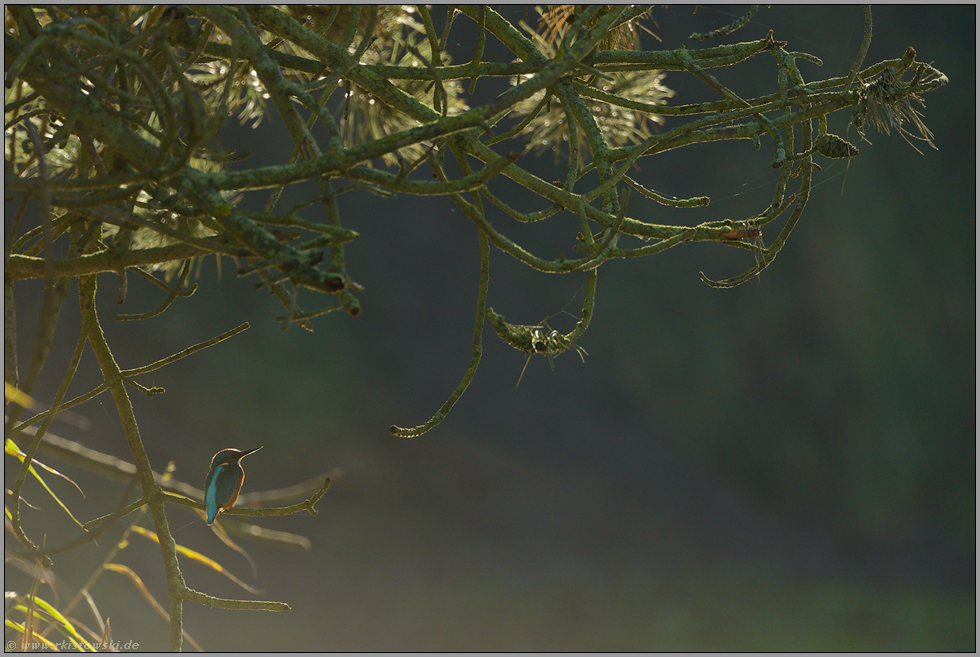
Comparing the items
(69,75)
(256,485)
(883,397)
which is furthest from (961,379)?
(69,75)

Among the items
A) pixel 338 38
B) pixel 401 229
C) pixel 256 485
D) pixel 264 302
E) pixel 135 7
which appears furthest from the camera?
pixel 401 229

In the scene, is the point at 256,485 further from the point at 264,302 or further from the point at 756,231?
the point at 756,231

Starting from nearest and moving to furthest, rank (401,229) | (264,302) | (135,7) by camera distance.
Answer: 1. (135,7)
2. (264,302)
3. (401,229)

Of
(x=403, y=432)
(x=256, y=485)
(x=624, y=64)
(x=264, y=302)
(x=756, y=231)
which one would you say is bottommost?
(x=403, y=432)

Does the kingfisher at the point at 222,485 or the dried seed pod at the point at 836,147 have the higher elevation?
the dried seed pod at the point at 836,147

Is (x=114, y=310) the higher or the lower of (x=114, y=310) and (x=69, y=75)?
the higher

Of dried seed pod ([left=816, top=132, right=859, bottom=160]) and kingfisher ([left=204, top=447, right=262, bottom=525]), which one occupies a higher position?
dried seed pod ([left=816, top=132, right=859, bottom=160])

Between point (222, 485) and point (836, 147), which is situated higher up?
point (836, 147)

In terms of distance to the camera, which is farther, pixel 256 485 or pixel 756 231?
pixel 256 485
